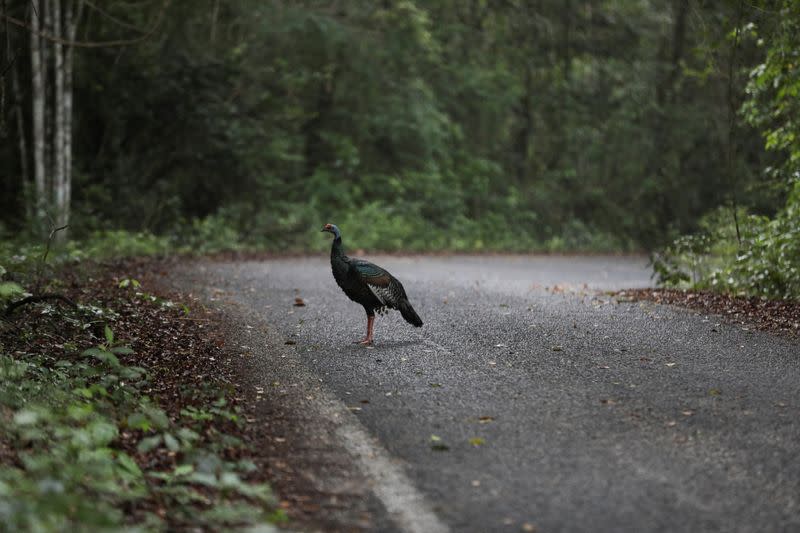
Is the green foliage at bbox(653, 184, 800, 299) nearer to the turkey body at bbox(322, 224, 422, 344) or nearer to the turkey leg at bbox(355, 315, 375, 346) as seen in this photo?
the turkey body at bbox(322, 224, 422, 344)

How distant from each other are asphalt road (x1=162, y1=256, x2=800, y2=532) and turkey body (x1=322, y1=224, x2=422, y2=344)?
427 mm

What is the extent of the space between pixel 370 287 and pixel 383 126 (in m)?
21.9

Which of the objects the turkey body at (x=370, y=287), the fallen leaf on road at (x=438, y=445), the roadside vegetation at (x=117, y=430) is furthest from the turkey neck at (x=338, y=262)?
the fallen leaf on road at (x=438, y=445)

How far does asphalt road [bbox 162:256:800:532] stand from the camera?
14.8ft

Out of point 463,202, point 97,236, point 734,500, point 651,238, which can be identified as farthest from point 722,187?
point 734,500

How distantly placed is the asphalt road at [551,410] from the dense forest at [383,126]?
9.68m

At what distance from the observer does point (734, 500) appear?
14.9 feet

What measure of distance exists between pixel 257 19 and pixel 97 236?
35.2 ft

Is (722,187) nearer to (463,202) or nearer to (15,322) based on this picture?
(463,202)

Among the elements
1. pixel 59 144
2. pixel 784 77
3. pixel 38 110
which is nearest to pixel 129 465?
pixel 784 77

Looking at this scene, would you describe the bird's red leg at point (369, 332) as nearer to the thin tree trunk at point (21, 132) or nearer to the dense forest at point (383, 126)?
the dense forest at point (383, 126)

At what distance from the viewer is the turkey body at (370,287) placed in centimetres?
899

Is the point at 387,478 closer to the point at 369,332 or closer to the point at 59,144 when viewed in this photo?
the point at 369,332

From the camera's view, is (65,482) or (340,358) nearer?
(65,482)
